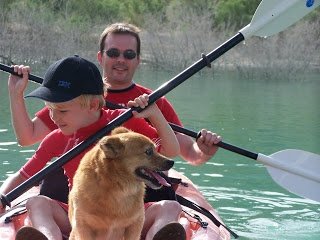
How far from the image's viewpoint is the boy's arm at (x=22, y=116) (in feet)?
12.6

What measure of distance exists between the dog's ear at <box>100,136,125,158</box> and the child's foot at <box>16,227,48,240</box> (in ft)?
1.53

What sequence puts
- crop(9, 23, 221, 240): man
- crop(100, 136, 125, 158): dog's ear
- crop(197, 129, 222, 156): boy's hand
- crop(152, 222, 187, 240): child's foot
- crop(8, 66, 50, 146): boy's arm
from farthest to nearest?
crop(9, 23, 221, 240): man, crop(197, 129, 222, 156): boy's hand, crop(8, 66, 50, 146): boy's arm, crop(152, 222, 187, 240): child's foot, crop(100, 136, 125, 158): dog's ear

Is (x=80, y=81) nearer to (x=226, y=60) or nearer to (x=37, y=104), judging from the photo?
(x=37, y=104)

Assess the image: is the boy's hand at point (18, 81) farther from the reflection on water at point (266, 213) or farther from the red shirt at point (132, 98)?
the reflection on water at point (266, 213)

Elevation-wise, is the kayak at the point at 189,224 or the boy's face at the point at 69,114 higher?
the boy's face at the point at 69,114

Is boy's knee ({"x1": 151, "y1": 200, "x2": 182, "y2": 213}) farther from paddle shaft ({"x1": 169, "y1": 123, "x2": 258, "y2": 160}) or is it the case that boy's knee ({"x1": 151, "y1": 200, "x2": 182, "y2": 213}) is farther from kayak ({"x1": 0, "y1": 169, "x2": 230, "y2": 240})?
paddle shaft ({"x1": 169, "y1": 123, "x2": 258, "y2": 160})

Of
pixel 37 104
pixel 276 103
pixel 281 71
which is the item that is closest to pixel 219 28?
pixel 281 71

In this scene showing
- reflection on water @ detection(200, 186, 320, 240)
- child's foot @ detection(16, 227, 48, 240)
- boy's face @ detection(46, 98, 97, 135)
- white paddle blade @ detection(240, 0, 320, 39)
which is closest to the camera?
child's foot @ detection(16, 227, 48, 240)

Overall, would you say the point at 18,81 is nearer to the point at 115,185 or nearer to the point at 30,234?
the point at 30,234

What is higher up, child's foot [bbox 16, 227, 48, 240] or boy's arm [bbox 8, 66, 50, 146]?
boy's arm [bbox 8, 66, 50, 146]

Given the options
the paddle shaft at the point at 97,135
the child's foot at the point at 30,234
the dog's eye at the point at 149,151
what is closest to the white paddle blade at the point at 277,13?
the paddle shaft at the point at 97,135

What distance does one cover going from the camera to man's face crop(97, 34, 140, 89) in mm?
4410

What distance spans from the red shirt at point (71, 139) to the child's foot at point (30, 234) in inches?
17.3

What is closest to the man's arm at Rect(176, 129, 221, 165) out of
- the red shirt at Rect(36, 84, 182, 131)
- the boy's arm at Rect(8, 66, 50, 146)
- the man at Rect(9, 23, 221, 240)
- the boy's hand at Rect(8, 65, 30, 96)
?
the man at Rect(9, 23, 221, 240)
